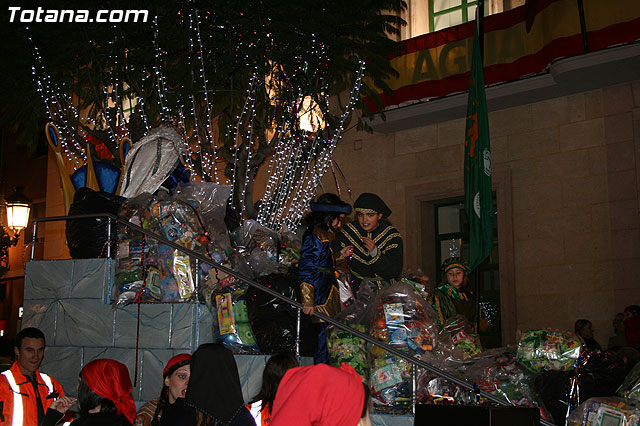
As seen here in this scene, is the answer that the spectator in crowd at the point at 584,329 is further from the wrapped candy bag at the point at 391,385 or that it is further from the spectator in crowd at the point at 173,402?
the spectator in crowd at the point at 173,402

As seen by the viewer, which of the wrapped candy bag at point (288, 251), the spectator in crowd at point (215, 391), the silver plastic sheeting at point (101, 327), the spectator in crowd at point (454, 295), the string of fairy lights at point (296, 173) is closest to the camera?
the spectator in crowd at point (215, 391)

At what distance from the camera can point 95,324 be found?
7.84 metres

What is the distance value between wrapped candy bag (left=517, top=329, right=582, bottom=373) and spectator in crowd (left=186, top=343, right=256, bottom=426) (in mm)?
3088

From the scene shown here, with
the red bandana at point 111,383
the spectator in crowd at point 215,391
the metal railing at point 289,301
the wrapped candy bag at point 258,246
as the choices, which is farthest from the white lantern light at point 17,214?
the spectator in crowd at point 215,391

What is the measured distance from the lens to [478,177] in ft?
26.2

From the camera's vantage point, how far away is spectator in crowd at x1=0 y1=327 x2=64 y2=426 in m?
5.51

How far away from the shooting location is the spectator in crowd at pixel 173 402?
178 inches

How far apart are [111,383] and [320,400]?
9.37 ft

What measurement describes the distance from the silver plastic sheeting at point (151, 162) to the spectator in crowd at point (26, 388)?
3021 millimetres

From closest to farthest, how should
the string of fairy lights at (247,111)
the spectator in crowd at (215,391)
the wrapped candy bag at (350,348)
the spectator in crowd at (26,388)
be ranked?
the spectator in crowd at (215,391) < the spectator in crowd at (26,388) < the wrapped candy bag at (350,348) < the string of fairy lights at (247,111)

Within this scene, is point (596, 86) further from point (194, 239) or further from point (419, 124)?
point (194, 239)

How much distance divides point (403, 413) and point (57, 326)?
13.0 feet

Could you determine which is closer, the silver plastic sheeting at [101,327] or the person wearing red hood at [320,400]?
the person wearing red hood at [320,400]

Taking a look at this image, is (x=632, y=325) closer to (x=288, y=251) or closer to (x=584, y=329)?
(x=584, y=329)
